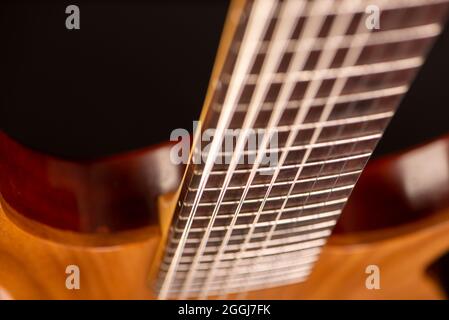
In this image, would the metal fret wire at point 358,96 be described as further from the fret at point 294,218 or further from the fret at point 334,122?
the fret at point 294,218

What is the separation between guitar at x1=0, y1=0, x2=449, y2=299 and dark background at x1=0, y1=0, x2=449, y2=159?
32 cm

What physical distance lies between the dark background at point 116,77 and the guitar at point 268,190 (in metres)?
0.32

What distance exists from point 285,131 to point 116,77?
0.55 metres

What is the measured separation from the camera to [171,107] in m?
1.02

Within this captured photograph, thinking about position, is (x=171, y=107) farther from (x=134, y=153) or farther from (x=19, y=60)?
(x=134, y=153)

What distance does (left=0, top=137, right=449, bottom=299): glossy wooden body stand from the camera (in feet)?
2.10

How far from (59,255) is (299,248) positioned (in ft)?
0.77

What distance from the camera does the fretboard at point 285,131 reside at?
0.40 m

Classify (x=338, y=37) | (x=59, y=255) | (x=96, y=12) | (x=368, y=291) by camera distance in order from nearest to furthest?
(x=338, y=37) → (x=59, y=255) → (x=368, y=291) → (x=96, y=12)

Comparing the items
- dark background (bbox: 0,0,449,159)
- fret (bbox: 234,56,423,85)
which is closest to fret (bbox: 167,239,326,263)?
fret (bbox: 234,56,423,85)

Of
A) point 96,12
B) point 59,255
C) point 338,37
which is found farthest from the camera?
point 96,12

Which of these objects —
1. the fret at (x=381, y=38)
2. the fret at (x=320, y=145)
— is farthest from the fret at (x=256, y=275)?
the fret at (x=381, y=38)

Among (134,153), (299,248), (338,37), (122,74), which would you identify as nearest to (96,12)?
(122,74)

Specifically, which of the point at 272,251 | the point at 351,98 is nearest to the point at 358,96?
the point at 351,98
